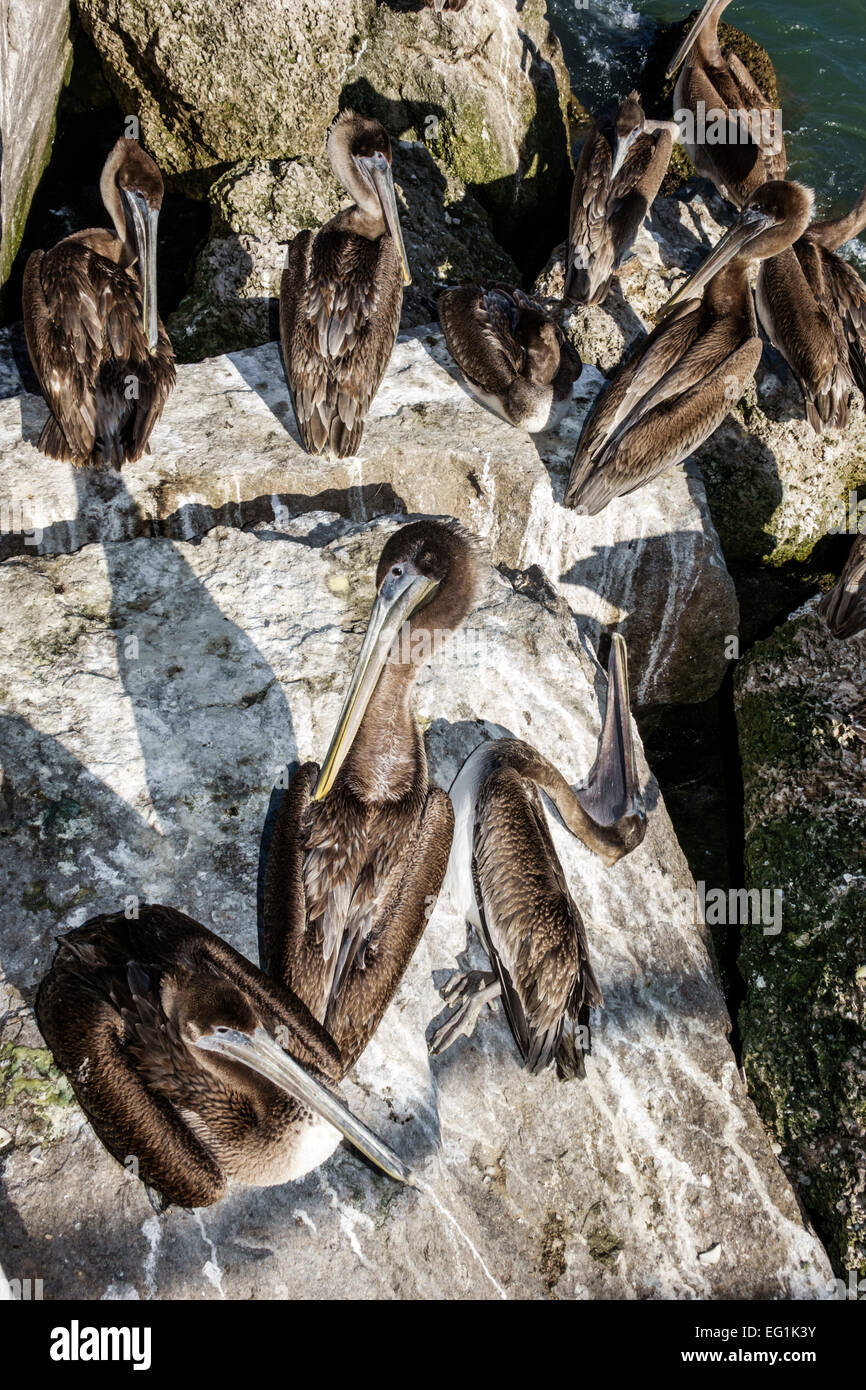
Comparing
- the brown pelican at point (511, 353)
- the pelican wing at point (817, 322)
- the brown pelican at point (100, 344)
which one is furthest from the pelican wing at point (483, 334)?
the pelican wing at point (817, 322)

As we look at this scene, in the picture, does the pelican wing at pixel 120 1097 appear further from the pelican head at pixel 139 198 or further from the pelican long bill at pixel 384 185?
the pelican long bill at pixel 384 185

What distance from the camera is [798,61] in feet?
41.3

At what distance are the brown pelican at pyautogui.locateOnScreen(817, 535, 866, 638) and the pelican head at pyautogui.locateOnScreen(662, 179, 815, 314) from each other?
6.22ft

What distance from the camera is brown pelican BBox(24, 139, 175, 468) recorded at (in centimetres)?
569

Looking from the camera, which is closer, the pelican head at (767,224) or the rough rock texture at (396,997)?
the rough rock texture at (396,997)

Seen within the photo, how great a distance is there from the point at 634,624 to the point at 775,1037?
2708mm

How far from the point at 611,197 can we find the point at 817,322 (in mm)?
1665

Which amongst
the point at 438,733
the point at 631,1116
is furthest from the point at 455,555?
the point at 631,1116

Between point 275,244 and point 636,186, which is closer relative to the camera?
point 636,186

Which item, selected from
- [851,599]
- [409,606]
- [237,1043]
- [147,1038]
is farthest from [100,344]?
[851,599]

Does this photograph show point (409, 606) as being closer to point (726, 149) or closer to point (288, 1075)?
point (288, 1075)

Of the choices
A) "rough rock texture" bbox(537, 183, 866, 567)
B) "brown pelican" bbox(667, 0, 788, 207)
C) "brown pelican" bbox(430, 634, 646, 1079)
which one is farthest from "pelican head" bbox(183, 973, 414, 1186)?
"brown pelican" bbox(667, 0, 788, 207)

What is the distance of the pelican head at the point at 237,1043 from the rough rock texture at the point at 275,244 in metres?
5.47

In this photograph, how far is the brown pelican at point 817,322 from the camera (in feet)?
23.0
